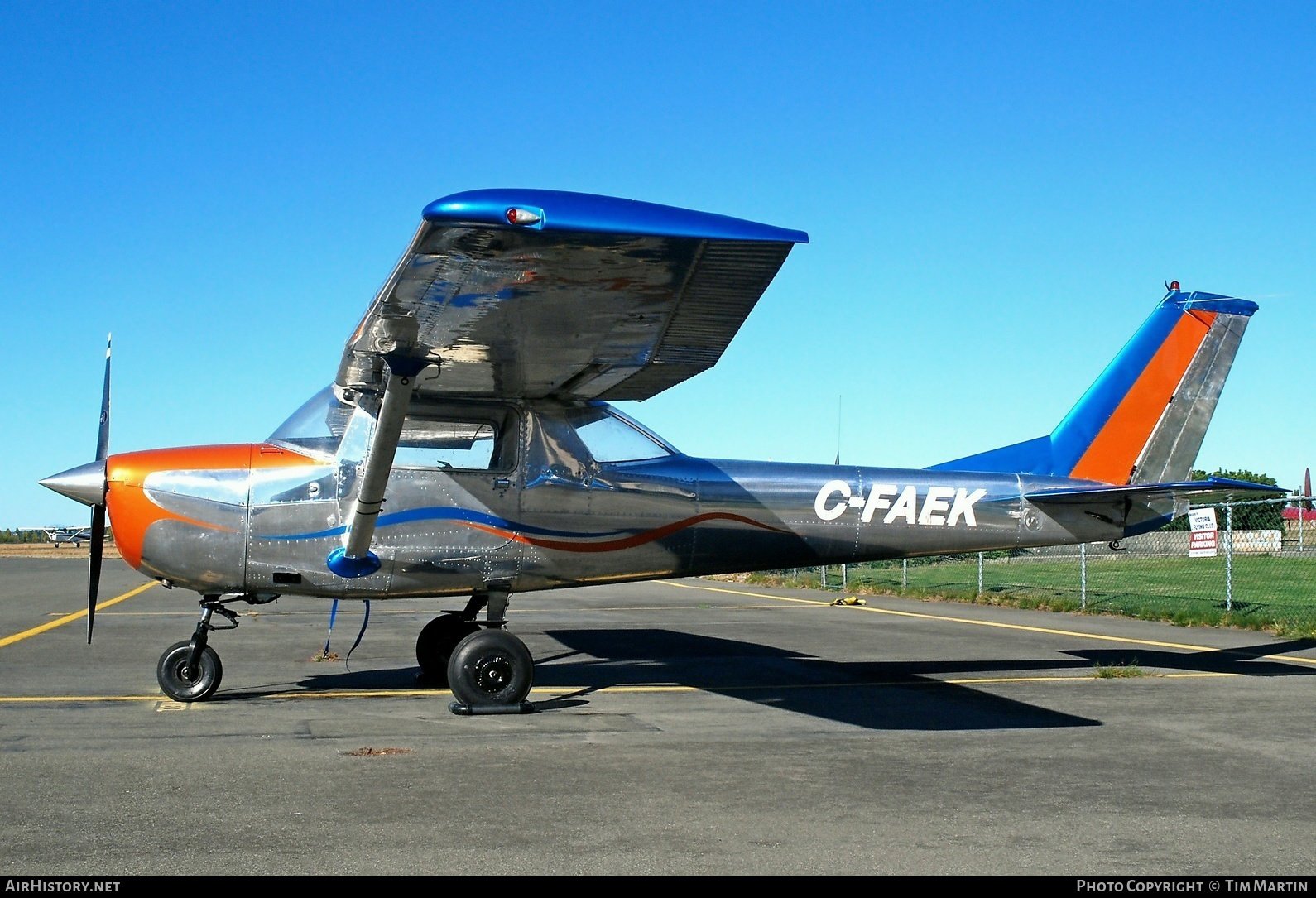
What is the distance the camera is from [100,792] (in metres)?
5.55

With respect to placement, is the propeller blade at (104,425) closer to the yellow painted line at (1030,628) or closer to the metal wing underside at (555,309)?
the metal wing underside at (555,309)

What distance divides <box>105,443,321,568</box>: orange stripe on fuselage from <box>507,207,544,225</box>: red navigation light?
13.0 feet

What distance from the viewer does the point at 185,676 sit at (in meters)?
8.73

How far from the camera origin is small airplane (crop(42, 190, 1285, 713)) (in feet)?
23.2

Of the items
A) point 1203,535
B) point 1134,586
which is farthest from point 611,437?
point 1134,586

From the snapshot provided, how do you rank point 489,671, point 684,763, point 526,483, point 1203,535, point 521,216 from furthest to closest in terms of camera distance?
point 1203,535 → point 526,483 → point 489,671 → point 684,763 → point 521,216

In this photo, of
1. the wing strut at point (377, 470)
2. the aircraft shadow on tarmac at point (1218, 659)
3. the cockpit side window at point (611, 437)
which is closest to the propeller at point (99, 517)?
the wing strut at point (377, 470)

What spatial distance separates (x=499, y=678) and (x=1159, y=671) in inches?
247

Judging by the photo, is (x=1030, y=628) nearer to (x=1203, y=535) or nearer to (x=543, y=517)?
Result: (x=1203, y=535)

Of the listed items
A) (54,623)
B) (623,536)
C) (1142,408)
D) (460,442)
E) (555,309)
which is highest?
(555,309)

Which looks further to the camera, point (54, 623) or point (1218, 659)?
point (54, 623)

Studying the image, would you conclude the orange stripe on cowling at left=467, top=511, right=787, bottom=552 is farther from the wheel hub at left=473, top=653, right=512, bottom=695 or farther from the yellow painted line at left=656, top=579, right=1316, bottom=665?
the yellow painted line at left=656, top=579, right=1316, bottom=665

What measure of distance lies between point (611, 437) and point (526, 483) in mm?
838

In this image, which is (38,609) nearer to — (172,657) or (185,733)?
(172,657)
